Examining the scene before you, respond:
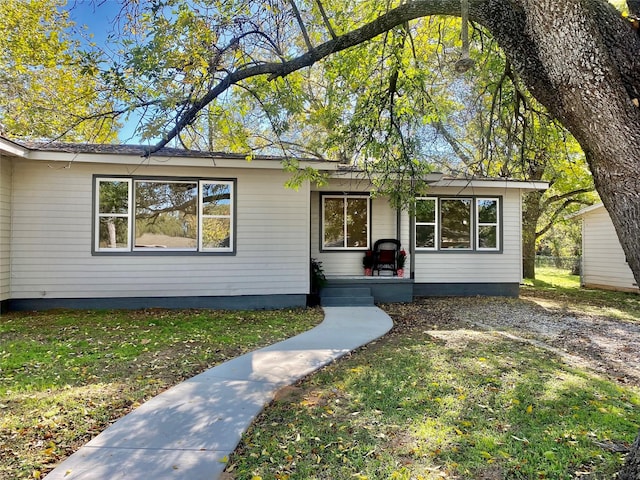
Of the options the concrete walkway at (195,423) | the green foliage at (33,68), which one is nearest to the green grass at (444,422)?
the concrete walkway at (195,423)

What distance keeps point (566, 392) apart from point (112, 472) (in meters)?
4.17

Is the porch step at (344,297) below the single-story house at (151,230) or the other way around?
below

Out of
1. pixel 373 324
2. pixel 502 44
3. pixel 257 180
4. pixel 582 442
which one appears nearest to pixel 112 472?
pixel 582 442

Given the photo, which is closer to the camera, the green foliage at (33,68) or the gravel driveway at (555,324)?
the gravel driveway at (555,324)

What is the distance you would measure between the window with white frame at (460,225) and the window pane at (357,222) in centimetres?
159

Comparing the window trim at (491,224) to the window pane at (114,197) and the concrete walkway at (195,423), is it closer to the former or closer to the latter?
the concrete walkway at (195,423)

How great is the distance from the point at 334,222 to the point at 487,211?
4.62 metres

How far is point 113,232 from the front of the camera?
8508 millimetres

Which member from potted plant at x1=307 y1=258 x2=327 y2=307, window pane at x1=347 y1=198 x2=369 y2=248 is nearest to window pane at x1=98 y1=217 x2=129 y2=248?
potted plant at x1=307 y1=258 x2=327 y2=307

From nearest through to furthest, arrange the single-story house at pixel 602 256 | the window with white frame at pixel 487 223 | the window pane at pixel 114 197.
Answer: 1. the window pane at pixel 114 197
2. the window with white frame at pixel 487 223
3. the single-story house at pixel 602 256

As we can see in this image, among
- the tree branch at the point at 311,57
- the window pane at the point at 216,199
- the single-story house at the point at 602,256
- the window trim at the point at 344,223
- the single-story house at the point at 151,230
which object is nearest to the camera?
the tree branch at the point at 311,57

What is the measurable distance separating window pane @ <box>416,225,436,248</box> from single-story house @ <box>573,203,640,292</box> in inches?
262

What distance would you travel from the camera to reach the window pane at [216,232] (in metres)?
8.84

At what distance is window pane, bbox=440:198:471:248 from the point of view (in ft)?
38.2
